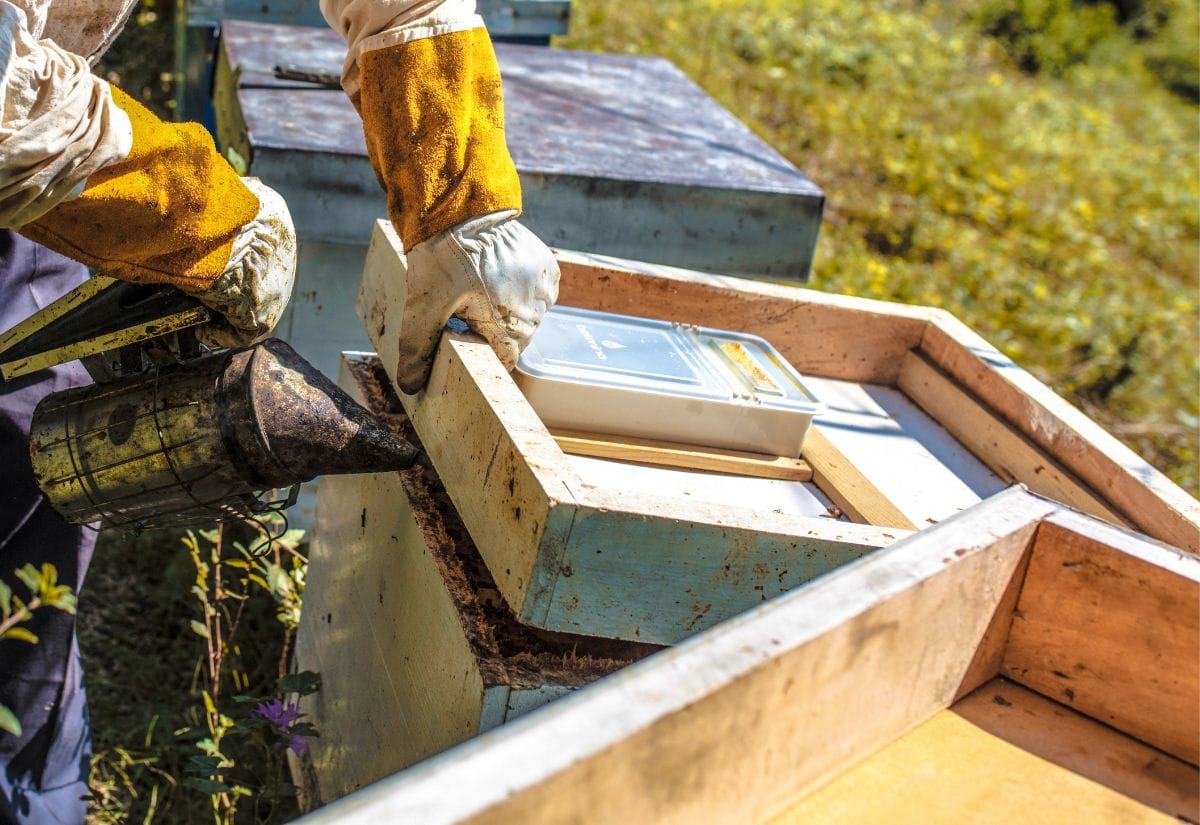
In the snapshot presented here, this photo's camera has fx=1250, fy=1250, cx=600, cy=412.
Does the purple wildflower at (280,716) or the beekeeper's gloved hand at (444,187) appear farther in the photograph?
the purple wildflower at (280,716)

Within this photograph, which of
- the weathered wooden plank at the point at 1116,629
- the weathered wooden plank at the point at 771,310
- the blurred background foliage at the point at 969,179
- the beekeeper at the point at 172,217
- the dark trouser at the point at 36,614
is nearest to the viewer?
the weathered wooden plank at the point at 1116,629

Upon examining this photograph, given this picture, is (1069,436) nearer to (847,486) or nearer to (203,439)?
(847,486)

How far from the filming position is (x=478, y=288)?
1.86 meters

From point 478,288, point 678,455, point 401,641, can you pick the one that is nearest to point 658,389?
Answer: point 678,455

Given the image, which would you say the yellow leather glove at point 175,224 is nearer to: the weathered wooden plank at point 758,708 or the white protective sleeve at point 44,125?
the white protective sleeve at point 44,125

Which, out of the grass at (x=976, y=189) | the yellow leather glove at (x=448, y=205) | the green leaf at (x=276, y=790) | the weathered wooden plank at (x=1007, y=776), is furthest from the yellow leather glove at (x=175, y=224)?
the grass at (x=976, y=189)

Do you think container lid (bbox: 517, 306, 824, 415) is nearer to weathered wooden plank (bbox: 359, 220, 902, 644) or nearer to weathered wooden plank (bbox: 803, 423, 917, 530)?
weathered wooden plank (bbox: 803, 423, 917, 530)

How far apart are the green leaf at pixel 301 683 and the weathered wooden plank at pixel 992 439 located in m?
1.28

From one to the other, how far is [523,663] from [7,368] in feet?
3.09

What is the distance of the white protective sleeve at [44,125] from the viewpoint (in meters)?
1.52

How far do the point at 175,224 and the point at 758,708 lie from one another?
1136mm

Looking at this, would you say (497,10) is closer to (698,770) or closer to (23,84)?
(23,84)

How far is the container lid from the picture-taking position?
76.6 inches

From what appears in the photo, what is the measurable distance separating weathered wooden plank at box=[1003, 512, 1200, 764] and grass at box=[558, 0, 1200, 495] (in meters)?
4.00
